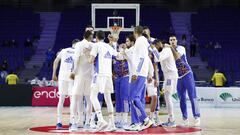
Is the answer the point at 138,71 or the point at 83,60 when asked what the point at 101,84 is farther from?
the point at 138,71

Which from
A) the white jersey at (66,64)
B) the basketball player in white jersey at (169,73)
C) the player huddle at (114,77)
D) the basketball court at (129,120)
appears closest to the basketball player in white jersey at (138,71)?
the player huddle at (114,77)

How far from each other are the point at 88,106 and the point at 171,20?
2646 centimetres

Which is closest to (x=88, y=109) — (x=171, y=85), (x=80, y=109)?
(x=80, y=109)

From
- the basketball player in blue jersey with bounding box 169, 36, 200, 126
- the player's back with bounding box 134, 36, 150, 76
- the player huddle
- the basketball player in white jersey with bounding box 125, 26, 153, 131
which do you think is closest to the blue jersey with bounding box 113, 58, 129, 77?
the player huddle

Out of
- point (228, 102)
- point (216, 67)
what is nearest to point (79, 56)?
point (228, 102)

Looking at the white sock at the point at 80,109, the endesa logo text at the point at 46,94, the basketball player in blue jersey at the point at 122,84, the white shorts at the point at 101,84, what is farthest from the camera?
the endesa logo text at the point at 46,94

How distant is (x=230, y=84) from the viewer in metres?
28.2

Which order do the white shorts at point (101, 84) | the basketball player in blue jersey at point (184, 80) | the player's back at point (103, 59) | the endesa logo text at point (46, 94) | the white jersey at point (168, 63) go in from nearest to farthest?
the white shorts at point (101, 84)
the player's back at point (103, 59)
the white jersey at point (168, 63)
the basketball player in blue jersey at point (184, 80)
the endesa logo text at point (46, 94)

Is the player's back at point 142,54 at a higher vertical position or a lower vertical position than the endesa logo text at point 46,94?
higher

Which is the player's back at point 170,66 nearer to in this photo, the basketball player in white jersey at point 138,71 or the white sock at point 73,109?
the basketball player in white jersey at point 138,71

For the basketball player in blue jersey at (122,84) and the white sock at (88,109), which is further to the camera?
the basketball player in blue jersey at (122,84)

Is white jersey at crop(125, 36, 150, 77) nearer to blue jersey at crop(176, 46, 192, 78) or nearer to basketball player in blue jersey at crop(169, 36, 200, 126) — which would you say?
basketball player in blue jersey at crop(169, 36, 200, 126)

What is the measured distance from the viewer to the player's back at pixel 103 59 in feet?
38.0

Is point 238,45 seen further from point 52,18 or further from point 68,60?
point 68,60
